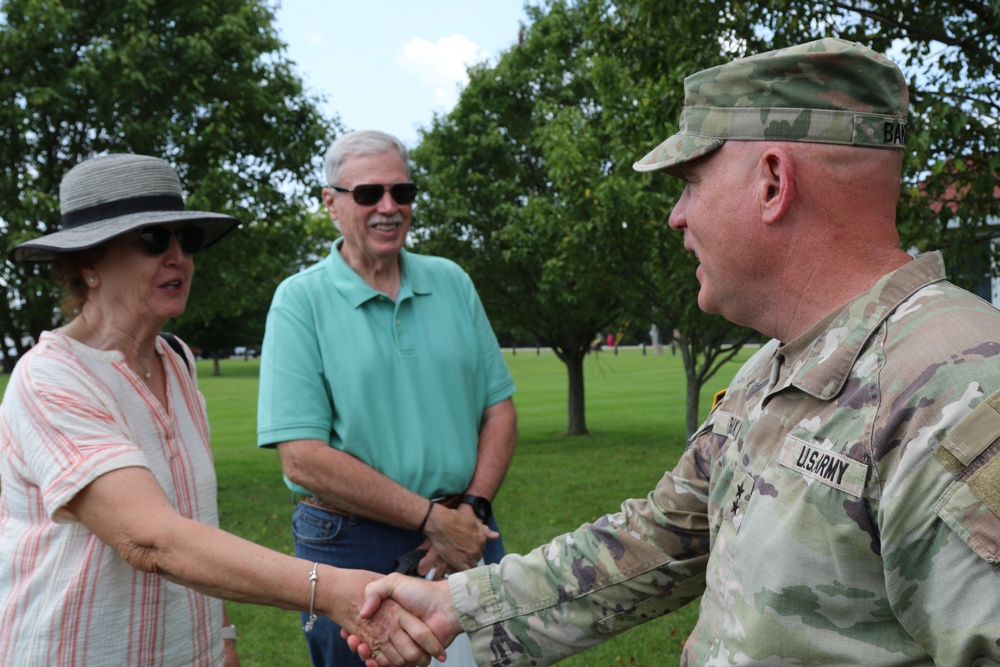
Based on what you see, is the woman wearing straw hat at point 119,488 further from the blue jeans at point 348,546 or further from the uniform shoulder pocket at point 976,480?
the uniform shoulder pocket at point 976,480

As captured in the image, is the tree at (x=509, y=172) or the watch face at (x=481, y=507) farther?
the tree at (x=509, y=172)

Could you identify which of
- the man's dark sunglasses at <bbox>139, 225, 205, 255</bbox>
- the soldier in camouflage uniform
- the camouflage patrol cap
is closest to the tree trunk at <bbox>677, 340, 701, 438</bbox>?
the man's dark sunglasses at <bbox>139, 225, 205, 255</bbox>

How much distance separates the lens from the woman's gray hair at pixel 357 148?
151 inches

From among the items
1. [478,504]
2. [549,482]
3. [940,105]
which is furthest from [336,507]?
[549,482]

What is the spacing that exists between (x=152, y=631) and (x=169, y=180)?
A: 4.71 feet

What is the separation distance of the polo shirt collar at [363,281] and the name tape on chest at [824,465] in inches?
84.8

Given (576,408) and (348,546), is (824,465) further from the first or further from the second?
(576,408)

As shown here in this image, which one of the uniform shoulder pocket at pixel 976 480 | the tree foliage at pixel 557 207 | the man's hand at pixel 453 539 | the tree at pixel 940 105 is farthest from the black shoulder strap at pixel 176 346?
the tree foliage at pixel 557 207

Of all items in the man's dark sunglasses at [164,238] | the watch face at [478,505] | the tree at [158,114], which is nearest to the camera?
the man's dark sunglasses at [164,238]

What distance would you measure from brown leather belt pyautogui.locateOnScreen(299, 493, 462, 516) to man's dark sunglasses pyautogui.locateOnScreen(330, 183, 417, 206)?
1.17 m

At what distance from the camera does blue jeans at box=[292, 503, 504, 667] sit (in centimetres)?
345

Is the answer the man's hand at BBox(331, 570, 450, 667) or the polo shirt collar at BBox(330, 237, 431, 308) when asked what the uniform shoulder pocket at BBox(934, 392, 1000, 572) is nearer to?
the man's hand at BBox(331, 570, 450, 667)

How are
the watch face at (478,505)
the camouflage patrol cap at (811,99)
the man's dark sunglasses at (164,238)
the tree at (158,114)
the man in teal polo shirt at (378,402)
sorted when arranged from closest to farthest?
the camouflage patrol cap at (811,99) → the man's dark sunglasses at (164,238) → the man in teal polo shirt at (378,402) → the watch face at (478,505) → the tree at (158,114)

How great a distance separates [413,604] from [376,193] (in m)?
1.66
